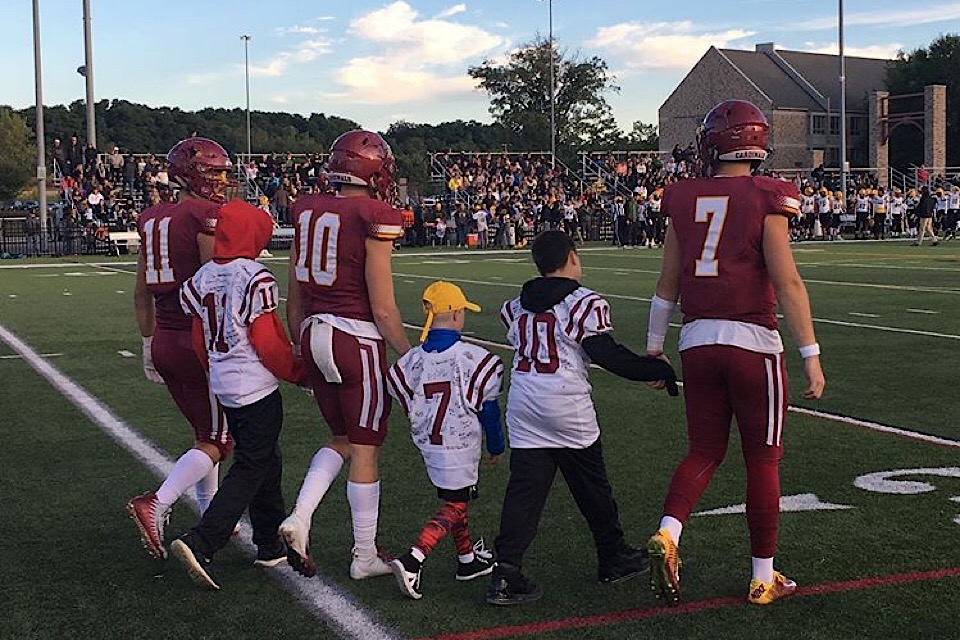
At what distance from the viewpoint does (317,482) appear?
15.7 feet

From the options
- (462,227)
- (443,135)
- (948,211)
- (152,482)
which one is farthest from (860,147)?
(152,482)

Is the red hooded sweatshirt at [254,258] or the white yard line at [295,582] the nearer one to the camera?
the white yard line at [295,582]

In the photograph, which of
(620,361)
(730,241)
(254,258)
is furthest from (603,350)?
(254,258)

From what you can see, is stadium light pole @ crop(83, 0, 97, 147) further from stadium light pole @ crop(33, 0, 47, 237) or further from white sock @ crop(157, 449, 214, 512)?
white sock @ crop(157, 449, 214, 512)

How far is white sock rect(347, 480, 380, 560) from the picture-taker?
4715mm

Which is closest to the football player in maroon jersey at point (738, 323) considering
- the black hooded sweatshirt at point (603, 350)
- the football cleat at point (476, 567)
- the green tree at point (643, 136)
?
the black hooded sweatshirt at point (603, 350)

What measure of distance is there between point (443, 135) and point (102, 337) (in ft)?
320

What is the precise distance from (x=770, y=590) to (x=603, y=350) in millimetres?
1070

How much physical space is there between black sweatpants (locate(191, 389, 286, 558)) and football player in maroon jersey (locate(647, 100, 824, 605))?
164 cm

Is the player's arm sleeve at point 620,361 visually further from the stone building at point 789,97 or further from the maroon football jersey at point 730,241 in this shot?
the stone building at point 789,97

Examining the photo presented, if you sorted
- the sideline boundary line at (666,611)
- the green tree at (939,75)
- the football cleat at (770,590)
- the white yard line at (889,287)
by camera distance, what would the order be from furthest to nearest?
the green tree at (939,75) → the white yard line at (889,287) → the football cleat at (770,590) → the sideline boundary line at (666,611)

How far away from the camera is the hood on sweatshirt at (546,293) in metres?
4.48

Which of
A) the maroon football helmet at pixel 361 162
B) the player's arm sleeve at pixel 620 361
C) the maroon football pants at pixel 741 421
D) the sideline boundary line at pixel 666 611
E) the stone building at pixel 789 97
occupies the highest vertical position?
the stone building at pixel 789 97

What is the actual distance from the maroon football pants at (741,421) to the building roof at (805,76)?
65586mm
